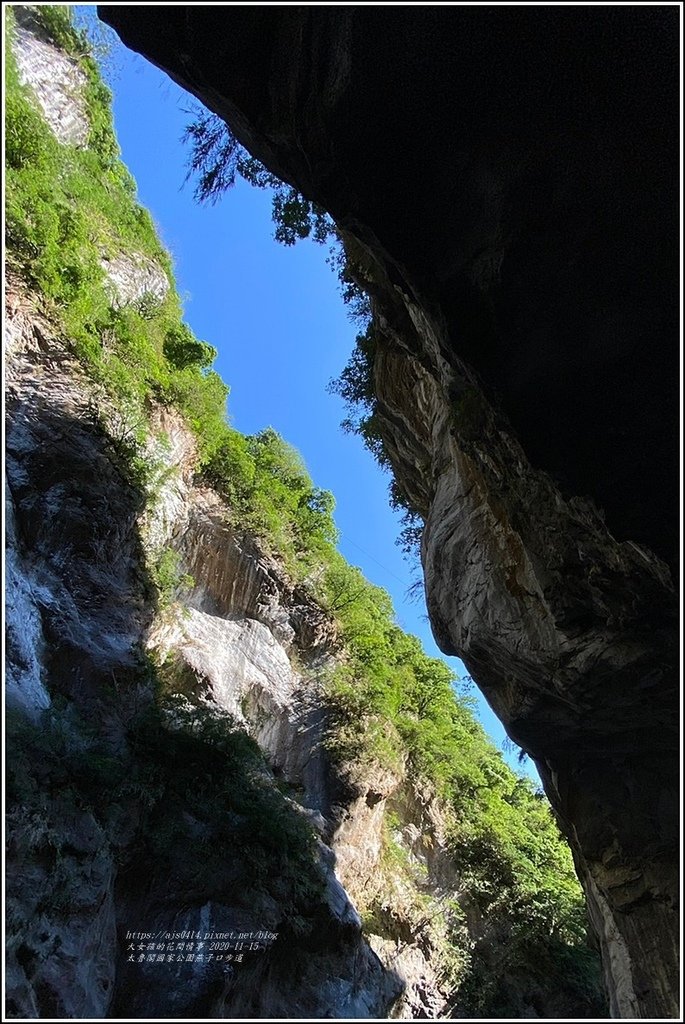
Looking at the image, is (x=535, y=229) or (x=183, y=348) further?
(x=183, y=348)

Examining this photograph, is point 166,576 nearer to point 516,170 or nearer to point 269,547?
point 269,547

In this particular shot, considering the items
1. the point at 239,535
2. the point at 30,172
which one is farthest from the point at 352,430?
the point at 30,172

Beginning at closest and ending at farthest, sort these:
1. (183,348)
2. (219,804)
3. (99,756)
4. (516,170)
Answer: (516,170), (99,756), (219,804), (183,348)

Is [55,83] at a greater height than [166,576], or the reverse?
[55,83]

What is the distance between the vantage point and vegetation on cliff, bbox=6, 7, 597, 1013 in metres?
9.55

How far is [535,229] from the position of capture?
439cm

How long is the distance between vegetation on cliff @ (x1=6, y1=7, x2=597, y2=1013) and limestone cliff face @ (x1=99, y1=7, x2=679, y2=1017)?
6.80 feet

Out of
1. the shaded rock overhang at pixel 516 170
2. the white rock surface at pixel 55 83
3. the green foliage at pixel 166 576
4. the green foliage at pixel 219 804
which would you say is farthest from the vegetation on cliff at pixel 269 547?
the shaded rock overhang at pixel 516 170

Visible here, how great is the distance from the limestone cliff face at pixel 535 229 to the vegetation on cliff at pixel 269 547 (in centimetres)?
207

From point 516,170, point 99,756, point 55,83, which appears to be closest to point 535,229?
point 516,170

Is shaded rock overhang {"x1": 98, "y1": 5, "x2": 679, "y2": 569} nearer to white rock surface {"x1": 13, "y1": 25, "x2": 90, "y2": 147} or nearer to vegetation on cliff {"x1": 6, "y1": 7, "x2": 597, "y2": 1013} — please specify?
vegetation on cliff {"x1": 6, "y1": 7, "x2": 597, "y2": 1013}

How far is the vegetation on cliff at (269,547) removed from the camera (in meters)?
9.55

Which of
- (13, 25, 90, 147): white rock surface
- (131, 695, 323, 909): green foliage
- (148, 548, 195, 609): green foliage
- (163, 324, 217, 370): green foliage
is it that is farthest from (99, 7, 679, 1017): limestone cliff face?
(13, 25, 90, 147): white rock surface

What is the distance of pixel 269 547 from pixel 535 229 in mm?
12478
